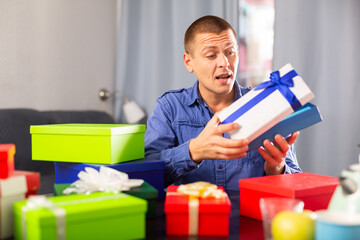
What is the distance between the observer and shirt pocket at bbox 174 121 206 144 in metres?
1.60

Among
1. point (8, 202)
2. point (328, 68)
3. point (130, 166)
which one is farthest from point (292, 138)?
point (328, 68)

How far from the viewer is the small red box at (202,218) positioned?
30.0 inches

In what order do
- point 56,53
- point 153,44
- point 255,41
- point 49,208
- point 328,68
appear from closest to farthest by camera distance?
point 49,208 < point 328,68 < point 255,41 < point 56,53 < point 153,44

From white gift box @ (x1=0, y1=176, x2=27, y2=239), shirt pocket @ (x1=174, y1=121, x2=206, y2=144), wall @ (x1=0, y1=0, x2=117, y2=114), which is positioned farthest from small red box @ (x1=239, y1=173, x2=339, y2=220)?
wall @ (x1=0, y1=0, x2=117, y2=114)

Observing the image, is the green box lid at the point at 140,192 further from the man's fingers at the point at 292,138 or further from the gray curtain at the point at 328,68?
the gray curtain at the point at 328,68

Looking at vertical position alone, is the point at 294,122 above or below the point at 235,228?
above

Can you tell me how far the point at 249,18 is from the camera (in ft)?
8.83

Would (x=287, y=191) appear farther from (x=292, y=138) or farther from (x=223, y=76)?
(x=223, y=76)

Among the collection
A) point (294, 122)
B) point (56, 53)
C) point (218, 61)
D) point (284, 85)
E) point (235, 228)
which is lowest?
point (235, 228)

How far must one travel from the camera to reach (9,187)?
74 centimetres

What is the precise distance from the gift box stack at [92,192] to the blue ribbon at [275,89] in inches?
10.9

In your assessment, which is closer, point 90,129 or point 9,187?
point 9,187

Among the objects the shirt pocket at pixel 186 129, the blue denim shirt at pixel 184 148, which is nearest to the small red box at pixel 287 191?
the blue denim shirt at pixel 184 148

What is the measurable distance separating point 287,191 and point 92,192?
1.36 ft
